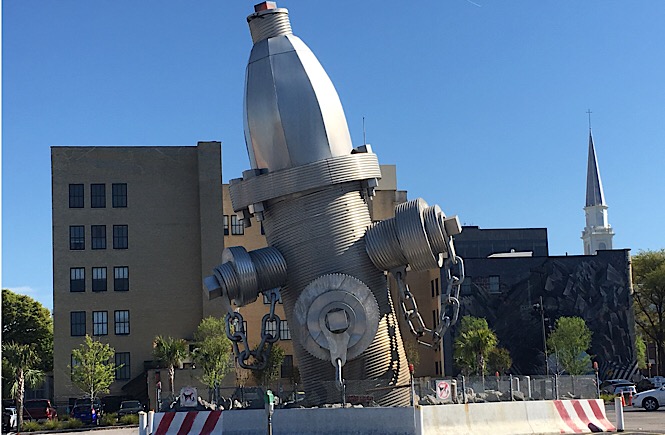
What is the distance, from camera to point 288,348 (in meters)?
85.1

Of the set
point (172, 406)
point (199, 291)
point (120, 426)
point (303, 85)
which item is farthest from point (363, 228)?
point (199, 291)

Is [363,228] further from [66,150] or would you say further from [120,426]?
[66,150]

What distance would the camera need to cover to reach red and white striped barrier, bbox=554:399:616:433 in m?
24.6

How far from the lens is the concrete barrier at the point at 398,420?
22.0 meters

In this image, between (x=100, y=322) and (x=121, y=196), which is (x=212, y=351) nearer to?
(x=100, y=322)

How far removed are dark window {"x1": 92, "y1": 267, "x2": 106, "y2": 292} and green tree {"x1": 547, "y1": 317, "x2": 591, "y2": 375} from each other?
120ft

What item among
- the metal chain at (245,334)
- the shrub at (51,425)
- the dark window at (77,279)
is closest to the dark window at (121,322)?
the dark window at (77,279)

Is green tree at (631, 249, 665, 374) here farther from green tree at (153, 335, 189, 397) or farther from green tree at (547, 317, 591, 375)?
green tree at (153, 335, 189, 397)

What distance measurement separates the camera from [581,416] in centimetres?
2494

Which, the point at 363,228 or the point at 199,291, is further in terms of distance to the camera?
the point at 199,291

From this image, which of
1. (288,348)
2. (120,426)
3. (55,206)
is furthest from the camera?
(288,348)

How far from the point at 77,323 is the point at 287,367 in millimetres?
17731

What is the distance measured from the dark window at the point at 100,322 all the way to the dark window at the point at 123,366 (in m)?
2.10

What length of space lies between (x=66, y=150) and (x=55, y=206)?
14.6 ft
